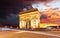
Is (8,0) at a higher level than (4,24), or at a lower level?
higher

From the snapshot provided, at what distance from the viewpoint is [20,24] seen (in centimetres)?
574

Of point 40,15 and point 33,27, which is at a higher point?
point 40,15

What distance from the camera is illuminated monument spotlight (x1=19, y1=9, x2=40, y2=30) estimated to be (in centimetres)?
557

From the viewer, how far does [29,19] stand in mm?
5656

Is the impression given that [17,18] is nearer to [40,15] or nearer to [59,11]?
[40,15]

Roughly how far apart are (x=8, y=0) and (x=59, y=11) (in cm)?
237

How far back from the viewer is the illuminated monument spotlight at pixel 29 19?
18.3 feet

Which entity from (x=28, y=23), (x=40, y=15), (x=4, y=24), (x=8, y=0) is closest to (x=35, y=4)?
(x=40, y=15)

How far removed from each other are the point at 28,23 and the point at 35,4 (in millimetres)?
910

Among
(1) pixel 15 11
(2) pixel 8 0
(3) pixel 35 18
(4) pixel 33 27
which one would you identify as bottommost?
(4) pixel 33 27

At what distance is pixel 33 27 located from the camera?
18.7 ft

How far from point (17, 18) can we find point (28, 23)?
55 centimetres

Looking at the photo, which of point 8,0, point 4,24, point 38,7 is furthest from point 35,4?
point 4,24

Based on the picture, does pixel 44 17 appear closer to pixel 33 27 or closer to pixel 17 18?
pixel 33 27
